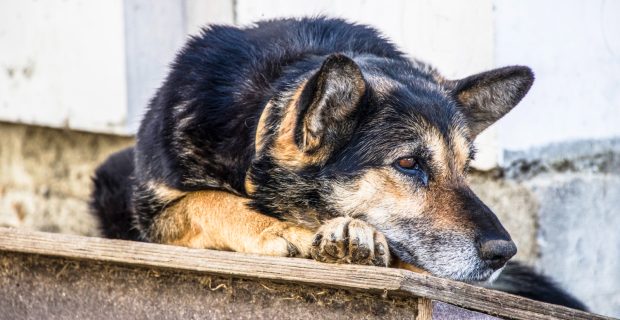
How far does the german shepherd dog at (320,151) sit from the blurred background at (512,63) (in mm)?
731

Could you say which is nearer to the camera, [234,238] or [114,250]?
[114,250]

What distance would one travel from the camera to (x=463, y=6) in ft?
16.3

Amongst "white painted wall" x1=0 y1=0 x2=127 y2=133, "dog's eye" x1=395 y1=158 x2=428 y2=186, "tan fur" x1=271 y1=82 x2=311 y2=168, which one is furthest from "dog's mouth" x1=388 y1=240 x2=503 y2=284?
"white painted wall" x1=0 y1=0 x2=127 y2=133

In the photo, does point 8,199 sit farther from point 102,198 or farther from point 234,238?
point 234,238

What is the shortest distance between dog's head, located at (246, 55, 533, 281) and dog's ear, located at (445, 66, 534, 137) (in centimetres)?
6

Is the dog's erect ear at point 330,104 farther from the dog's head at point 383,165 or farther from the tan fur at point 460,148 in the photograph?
the tan fur at point 460,148

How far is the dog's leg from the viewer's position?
11.5 ft

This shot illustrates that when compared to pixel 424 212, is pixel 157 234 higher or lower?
lower

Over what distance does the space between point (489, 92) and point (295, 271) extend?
143cm

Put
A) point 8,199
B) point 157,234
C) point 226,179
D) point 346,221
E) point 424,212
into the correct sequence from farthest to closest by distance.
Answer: point 8,199, point 157,234, point 226,179, point 424,212, point 346,221

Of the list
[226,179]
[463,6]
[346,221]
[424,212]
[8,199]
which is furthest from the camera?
[8,199]

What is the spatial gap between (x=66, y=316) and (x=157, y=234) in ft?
2.60

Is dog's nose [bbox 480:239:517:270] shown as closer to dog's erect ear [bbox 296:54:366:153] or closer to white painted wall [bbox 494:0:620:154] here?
dog's erect ear [bbox 296:54:366:153]

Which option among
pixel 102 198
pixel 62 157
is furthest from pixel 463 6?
pixel 62 157
